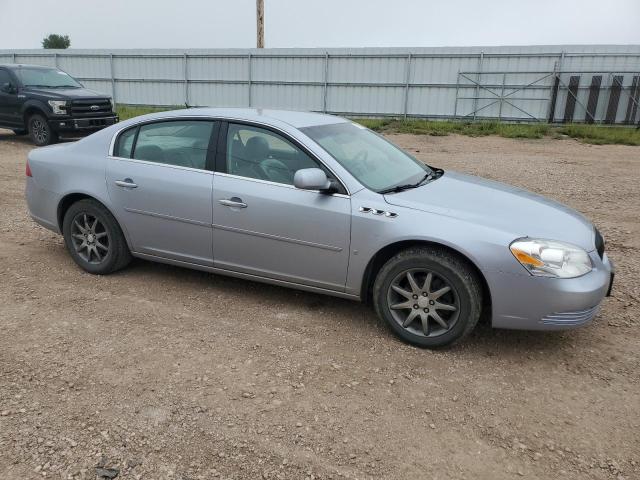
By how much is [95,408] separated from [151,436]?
0.43 metres

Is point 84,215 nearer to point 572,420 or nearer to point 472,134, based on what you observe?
point 572,420

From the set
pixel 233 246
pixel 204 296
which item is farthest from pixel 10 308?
pixel 233 246

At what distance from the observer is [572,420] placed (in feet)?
9.59

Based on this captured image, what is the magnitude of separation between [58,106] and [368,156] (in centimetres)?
1076

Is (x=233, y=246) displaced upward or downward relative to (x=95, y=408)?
upward

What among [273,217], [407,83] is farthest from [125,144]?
[407,83]

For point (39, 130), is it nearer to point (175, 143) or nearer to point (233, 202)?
point (175, 143)

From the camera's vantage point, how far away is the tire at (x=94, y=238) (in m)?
4.66

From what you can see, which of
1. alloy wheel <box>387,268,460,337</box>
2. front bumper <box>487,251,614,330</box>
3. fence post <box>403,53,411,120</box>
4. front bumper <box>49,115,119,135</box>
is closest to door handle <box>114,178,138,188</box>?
alloy wheel <box>387,268,460,337</box>

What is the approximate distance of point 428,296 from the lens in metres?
3.56

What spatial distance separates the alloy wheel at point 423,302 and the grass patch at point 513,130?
13543mm

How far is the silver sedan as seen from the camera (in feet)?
11.1

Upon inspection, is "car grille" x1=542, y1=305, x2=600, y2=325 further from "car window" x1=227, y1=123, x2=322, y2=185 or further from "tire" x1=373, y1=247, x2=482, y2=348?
"car window" x1=227, y1=123, x2=322, y2=185

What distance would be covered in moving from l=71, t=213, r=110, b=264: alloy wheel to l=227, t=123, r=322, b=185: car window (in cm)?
144
